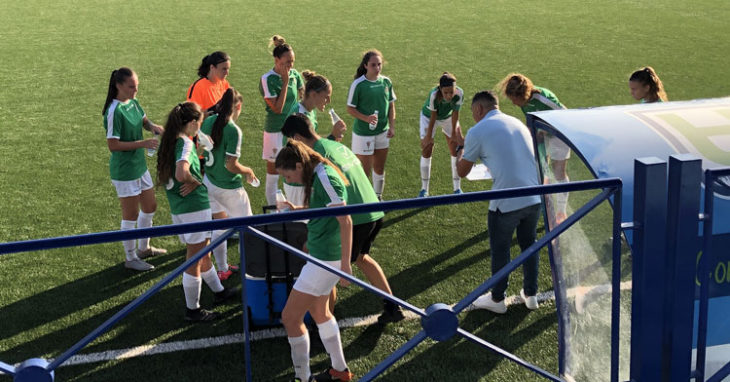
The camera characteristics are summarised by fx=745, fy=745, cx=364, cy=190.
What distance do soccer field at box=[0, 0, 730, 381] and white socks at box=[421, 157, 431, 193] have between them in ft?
0.88

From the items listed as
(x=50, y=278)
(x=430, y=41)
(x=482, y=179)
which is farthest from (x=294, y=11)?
(x=50, y=278)

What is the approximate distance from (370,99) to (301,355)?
3731 millimetres

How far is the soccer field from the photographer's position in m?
5.68

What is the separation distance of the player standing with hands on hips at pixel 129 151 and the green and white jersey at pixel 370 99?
7.13ft

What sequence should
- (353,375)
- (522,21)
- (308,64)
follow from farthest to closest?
1. (522,21)
2. (308,64)
3. (353,375)

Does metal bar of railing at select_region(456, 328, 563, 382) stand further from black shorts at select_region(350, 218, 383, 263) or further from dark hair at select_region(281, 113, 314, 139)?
dark hair at select_region(281, 113, 314, 139)

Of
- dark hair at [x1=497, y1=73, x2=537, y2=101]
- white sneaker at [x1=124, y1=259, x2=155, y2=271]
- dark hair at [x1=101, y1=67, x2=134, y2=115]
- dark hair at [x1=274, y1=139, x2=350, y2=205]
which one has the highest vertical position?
dark hair at [x1=101, y1=67, x2=134, y2=115]

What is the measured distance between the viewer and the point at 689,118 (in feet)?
12.8

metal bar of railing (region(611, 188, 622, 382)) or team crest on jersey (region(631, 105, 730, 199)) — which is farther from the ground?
team crest on jersey (region(631, 105, 730, 199))

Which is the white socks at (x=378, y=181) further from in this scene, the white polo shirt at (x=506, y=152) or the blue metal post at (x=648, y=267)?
the blue metal post at (x=648, y=267)

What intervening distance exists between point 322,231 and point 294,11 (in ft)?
60.4

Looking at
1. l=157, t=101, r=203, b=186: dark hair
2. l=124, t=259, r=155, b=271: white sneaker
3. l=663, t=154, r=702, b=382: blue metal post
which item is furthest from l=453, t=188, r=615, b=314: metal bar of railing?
l=124, t=259, r=155, b=271: white sneaker

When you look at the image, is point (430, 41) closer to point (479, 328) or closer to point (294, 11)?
point (294, 11)

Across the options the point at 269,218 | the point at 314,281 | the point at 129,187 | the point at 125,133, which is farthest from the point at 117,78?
the point at 269,218
